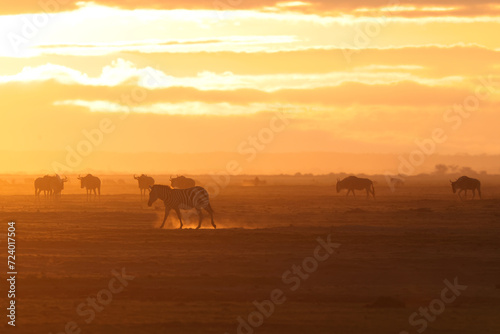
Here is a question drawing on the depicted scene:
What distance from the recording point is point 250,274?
21.8 metres

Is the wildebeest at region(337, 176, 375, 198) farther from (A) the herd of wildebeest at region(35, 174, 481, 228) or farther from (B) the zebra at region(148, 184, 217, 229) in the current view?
(B) the zebra at region(148, 184, 217, 229)

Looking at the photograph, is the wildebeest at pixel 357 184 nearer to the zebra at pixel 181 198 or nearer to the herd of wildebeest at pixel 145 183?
the herd of wildebeest at pixel 145 183

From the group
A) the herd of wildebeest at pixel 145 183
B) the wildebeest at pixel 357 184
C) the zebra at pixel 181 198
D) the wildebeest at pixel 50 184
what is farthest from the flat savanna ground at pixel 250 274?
the wildebeest at pixel 357 184

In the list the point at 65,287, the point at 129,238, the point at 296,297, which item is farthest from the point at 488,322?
the point at 129,238

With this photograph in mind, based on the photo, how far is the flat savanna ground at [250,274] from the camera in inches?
633

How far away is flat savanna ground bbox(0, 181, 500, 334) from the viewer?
1608 centimetres

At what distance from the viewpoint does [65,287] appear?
19719 mm

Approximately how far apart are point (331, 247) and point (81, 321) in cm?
1256

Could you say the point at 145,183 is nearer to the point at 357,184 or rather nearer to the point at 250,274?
the point at 357,184

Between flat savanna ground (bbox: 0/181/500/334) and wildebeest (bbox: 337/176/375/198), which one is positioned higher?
wildebeest (bbox: 337/176/375/198)

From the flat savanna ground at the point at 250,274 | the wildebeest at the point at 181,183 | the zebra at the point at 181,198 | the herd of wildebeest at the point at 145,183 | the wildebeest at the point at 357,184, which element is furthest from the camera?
the wildebeest at the point at 357,184

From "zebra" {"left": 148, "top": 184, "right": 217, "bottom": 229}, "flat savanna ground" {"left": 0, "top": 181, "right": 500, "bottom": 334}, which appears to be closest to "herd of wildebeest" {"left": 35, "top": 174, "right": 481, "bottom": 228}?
"zebra" {"left": 148, "top": 184, "right": 217, "bottom": 229}

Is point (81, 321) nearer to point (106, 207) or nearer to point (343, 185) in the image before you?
point (106, 207)

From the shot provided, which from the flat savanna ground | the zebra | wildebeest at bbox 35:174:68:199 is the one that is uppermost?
wildebeest at bbox 35:174:68:199
